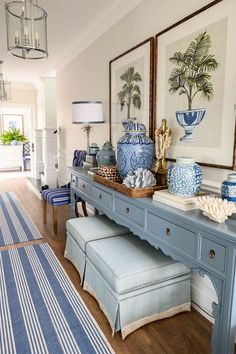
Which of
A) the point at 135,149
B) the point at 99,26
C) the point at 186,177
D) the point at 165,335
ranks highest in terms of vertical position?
the point at 99,26

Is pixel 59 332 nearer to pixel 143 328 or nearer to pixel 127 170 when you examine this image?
pixel 143 328

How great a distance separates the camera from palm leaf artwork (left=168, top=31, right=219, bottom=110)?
170 cm

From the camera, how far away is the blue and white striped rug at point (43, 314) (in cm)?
160

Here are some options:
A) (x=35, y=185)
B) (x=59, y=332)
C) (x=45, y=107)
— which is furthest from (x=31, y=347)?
(x=45, y=107)

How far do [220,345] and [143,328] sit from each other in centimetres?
66

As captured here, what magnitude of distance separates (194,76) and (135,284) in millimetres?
1455

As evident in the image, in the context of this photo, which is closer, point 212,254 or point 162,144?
point 212,254

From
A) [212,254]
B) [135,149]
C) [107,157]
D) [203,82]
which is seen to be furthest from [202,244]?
[107,157]

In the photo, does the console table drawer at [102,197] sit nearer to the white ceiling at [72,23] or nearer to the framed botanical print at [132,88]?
the framed botanical print at [132,88]

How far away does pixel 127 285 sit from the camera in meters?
1.63

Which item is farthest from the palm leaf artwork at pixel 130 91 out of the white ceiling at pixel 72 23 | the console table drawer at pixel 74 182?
the console table drawer at pixel 74 182

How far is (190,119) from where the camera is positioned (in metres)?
1.71

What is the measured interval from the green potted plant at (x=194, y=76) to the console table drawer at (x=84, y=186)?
1.13 m

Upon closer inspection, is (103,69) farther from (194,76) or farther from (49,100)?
(49,100)
